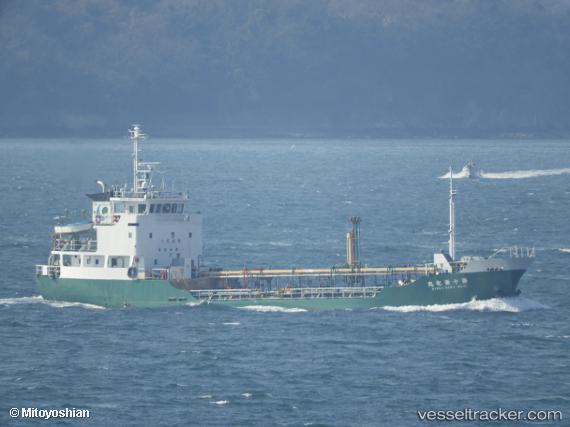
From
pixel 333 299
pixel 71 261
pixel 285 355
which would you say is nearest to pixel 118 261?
pixel 71 261

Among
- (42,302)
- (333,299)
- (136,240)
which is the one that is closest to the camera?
(333,299)

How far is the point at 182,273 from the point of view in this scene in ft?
Result: 289

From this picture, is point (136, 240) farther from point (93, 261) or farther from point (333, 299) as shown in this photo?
point (333, 299)

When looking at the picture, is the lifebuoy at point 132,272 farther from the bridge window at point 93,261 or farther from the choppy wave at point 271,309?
the choppy wave at point 271,309

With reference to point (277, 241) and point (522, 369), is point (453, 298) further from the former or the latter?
point (277, 241)

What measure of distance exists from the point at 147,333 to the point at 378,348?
11.8 metres

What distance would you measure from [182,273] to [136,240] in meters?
3.04

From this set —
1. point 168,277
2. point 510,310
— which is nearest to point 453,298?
point 510,310

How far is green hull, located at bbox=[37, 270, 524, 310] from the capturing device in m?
84.2

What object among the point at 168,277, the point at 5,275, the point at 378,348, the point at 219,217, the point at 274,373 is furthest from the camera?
the point at 219,217

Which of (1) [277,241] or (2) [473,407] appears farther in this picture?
(1) [277,241]

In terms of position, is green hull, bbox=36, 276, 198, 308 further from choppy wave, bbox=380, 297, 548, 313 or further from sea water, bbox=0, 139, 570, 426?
choppy wave, bbox=380, 297, 548, 313

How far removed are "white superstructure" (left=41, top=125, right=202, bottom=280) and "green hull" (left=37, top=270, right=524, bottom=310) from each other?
666 millimetres

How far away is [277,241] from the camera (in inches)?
4811
